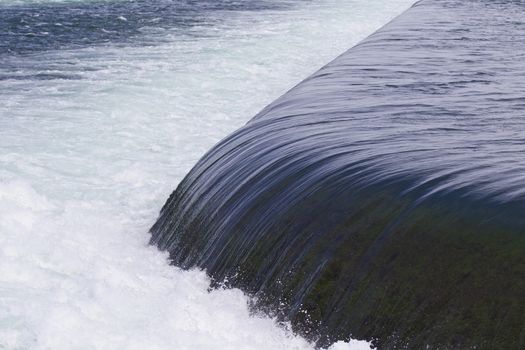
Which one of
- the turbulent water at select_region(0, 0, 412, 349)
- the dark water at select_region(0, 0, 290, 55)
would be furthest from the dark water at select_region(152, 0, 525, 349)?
the dark water at select_region(0, 0, 290, 55)

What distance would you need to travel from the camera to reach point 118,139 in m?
11.5

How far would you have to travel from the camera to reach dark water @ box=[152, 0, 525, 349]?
5.21 meters

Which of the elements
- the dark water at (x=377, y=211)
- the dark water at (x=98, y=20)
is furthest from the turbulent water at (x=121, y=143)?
the dark water at (x=377, y=211)

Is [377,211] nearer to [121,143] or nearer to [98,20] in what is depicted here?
[121,143]

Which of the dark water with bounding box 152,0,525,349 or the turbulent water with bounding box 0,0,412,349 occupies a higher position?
the dark water with bounding box 152,0,525,349

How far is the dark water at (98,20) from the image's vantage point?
64.3 ft

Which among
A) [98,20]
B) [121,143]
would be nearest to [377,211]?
[121,143]

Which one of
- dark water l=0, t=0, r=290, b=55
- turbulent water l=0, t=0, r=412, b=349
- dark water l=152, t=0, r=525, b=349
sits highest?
dark water l=152, t=0, r=525, b=349

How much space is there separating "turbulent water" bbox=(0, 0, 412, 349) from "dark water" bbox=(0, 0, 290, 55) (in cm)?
7

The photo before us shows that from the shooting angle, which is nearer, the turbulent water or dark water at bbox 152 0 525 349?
dark water at bbox 152 0 525 349

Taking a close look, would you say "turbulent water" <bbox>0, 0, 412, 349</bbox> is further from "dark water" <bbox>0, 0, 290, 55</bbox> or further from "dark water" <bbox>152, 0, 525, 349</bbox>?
"dark water" <bbox>152, 0, 525, 349</bbox>

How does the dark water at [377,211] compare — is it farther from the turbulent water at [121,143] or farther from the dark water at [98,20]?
the dark water at [98,20]

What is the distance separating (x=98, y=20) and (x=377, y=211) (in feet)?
58.9

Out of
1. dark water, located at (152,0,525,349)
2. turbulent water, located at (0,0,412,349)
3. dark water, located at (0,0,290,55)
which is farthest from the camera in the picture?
dark water, located at (0,0,290,55)
